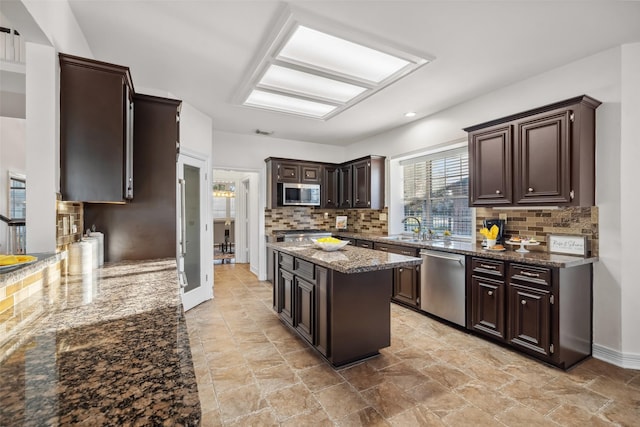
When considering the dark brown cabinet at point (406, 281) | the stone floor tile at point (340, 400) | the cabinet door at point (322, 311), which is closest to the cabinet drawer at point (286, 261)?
the cabinet door at point (322, 311)

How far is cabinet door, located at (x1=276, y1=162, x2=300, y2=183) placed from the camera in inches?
213

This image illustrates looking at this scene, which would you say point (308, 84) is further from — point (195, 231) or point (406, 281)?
point (406, 281)

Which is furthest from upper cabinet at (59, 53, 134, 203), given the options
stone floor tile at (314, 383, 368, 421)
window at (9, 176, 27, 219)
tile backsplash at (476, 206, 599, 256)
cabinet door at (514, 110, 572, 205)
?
tile backsplash at (476, 206, 599, 256)

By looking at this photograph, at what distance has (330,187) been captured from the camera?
5.94 meters

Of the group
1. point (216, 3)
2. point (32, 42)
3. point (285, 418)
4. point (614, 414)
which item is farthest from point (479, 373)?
point (32, 42)

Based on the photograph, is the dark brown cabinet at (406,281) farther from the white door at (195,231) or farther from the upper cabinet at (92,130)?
the upper cabinet at (92,130)

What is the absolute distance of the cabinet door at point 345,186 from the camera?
222 inches

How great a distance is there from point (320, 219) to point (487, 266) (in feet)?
12.1

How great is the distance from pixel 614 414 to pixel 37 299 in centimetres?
333

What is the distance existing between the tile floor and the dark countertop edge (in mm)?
1272

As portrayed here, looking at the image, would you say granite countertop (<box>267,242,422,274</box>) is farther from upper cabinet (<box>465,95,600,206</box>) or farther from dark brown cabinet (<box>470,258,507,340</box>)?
upper cabinet (<box>465,95,600,206</box>)

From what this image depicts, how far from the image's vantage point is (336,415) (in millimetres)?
1905

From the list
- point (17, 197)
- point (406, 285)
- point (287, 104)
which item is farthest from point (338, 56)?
point (406, 285)

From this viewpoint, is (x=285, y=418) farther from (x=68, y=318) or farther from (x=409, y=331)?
(x=409, y=331)
